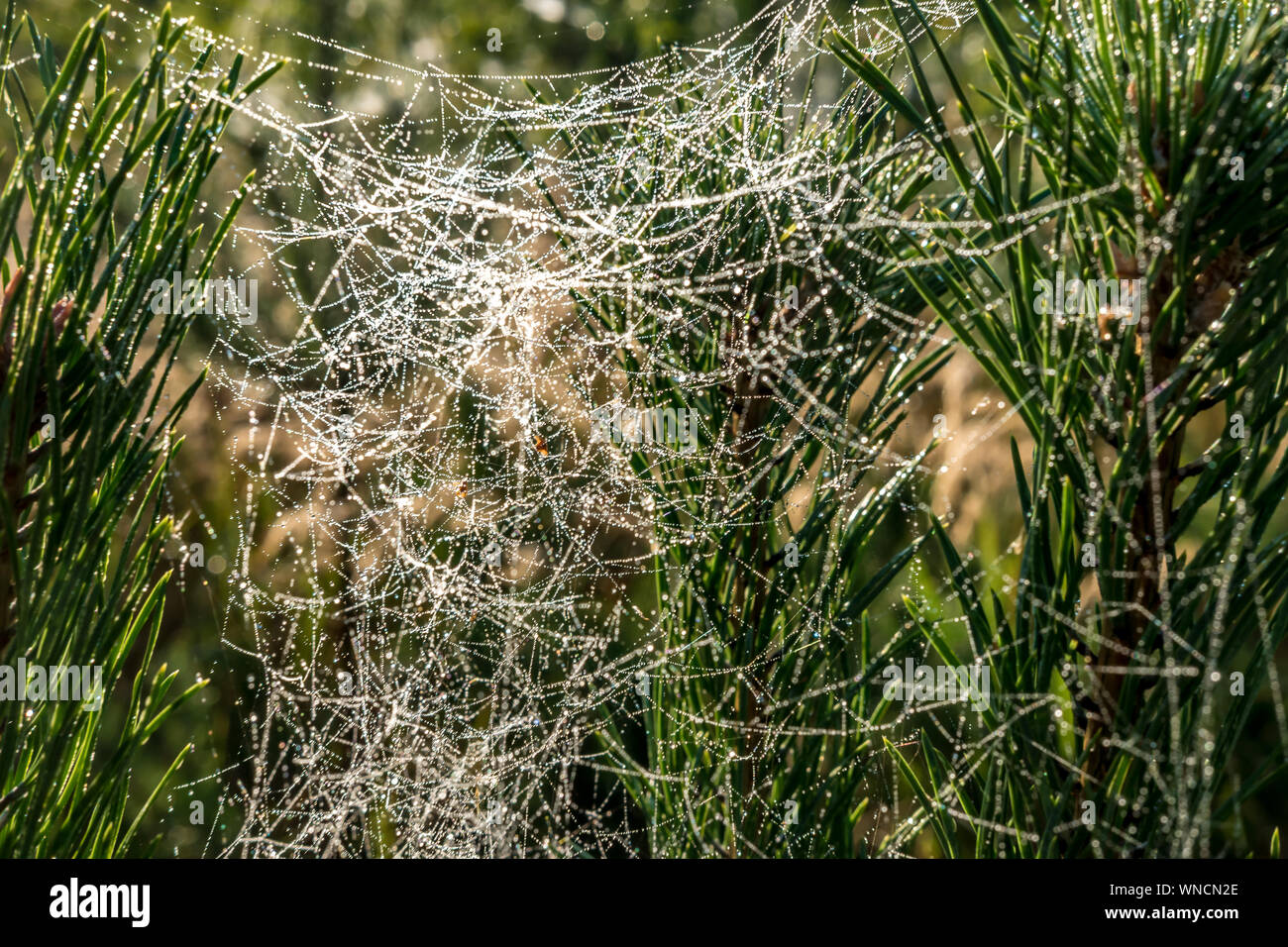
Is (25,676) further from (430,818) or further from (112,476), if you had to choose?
(430,818)

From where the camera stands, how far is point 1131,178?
12.9 inches

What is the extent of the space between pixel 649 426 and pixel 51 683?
1.04 feet
